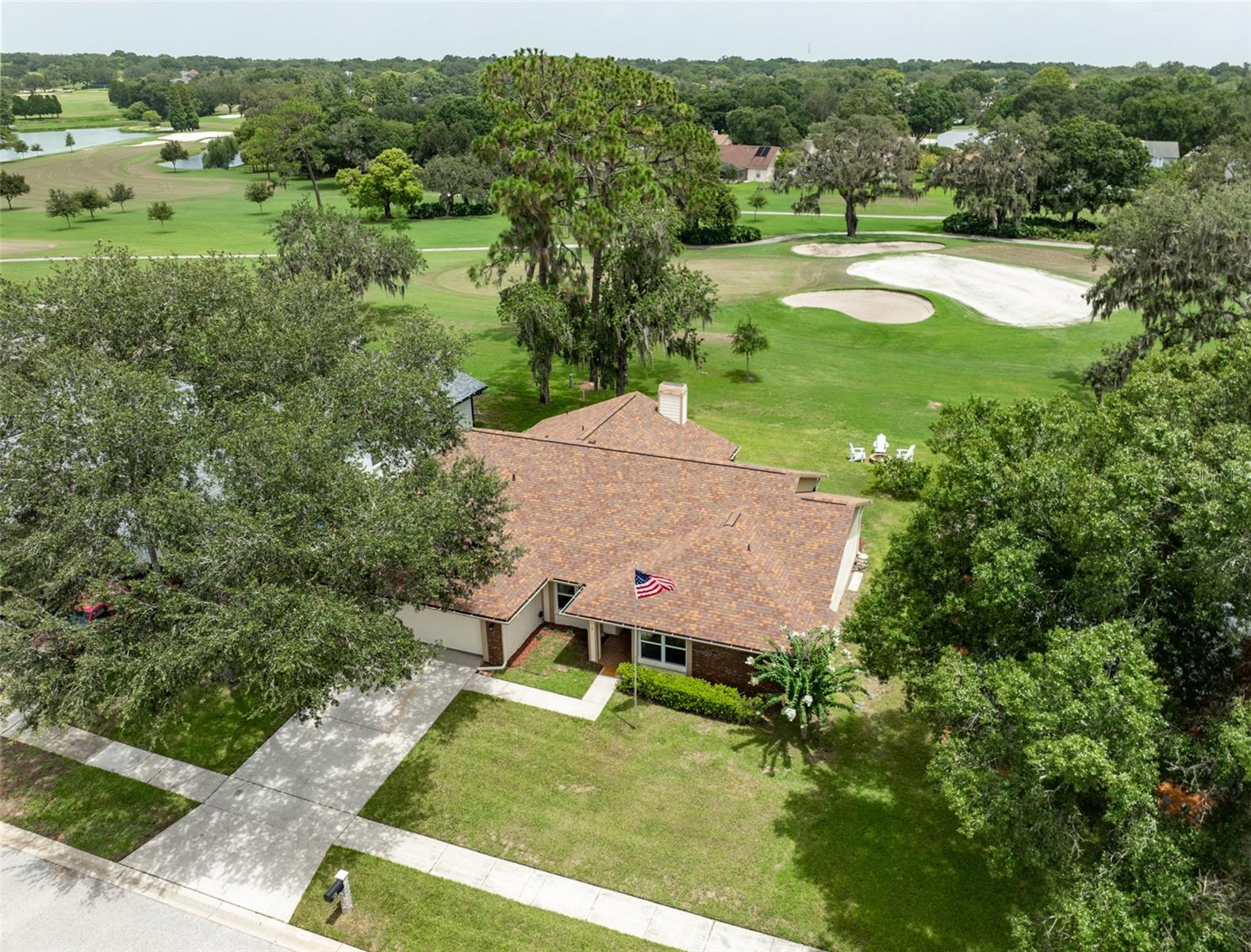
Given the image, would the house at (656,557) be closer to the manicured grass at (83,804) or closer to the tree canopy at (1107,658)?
the tree canopy at (1107,658)

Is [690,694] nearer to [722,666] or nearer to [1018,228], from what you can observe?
[722,666]

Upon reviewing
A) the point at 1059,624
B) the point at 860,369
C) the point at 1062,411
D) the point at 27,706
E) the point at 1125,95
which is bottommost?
the point at 860,369

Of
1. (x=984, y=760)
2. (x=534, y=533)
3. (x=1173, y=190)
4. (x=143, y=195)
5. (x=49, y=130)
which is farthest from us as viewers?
(x=49, y=130)

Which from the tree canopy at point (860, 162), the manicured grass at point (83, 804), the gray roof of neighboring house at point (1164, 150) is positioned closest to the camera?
the manicured grass at point (83, 804)

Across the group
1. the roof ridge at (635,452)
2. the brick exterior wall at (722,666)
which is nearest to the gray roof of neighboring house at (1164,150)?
the roof ridge at (635,452)

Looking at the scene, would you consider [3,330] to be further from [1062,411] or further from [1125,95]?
[1125,95]

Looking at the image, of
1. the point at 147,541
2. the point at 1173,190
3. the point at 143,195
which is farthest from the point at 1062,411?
the point at 143,195

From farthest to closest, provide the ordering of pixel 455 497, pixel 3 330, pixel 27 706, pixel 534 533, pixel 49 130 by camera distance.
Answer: pixel 49 130, pixel 534 533, pixel 3 330, pixel 455 497, pixel 27 706
